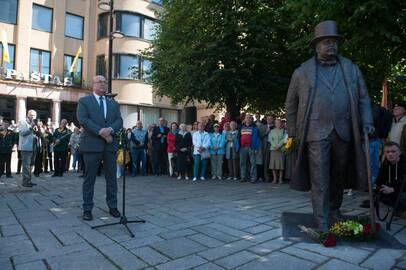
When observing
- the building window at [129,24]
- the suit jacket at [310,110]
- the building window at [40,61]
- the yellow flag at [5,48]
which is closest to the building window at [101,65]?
the building window at [129,24]

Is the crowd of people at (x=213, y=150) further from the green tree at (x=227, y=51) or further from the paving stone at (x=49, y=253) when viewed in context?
the paving stone at (x=49, y=253)

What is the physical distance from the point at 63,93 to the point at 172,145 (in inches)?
696

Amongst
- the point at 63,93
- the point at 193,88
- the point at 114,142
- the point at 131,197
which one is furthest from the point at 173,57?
the point at 63,93

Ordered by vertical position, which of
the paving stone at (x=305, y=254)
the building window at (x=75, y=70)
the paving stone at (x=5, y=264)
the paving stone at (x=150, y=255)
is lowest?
the paving stone at (x=5, y=264)

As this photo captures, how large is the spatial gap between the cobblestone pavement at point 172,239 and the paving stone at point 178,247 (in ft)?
0.03

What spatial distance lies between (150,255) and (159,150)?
33.0 feet

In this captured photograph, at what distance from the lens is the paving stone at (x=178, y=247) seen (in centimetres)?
398

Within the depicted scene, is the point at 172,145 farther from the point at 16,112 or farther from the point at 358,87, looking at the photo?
the point at 16,112

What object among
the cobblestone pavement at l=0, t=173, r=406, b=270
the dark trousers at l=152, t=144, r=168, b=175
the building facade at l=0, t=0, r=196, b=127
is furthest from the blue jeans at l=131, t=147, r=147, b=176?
the building facade at l=0, t=0, r=196, b=127

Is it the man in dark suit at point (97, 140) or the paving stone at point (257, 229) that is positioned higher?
the man in dark suit at point (97, 140)

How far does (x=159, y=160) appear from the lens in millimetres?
14055

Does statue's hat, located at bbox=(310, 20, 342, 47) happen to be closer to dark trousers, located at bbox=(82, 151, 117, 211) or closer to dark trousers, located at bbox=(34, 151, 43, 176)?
dark trousers, located at bbox=(82, 151, 117, 211)

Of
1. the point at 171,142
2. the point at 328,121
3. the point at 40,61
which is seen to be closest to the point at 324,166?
the point at 328,121

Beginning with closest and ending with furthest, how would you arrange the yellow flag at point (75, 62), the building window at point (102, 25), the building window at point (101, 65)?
1. the yellow flag at point (75, 62)
2. the building window at point (102, 25)
3. the building window at point (101, 65)
